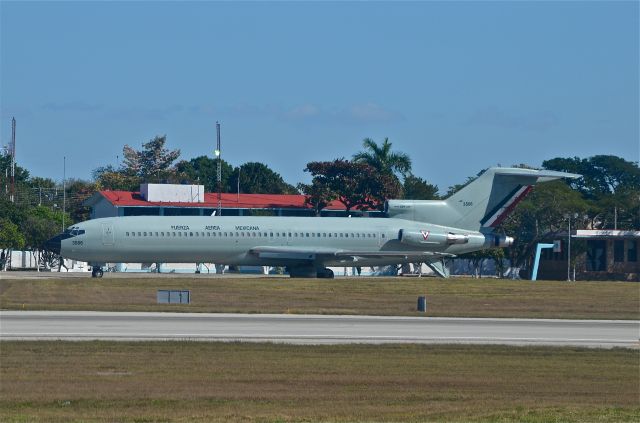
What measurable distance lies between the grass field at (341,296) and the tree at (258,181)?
3110 inches

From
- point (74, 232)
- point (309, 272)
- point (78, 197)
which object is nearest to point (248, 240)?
point (309, 272)

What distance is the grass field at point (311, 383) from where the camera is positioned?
62.4ft

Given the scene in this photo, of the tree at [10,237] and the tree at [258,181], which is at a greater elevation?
the tree at [258,181]

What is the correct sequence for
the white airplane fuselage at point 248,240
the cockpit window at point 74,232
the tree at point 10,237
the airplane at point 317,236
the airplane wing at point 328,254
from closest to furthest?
1. the cockpit window at point 74,232
2. the white airplane fuselage at point 248,240
3. the airplane at point 317,236
4. the airplane wing at point 328,254
5. the tree at point 10,237

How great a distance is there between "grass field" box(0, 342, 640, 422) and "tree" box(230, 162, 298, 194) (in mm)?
109235

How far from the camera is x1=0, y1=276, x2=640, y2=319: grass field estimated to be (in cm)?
4250

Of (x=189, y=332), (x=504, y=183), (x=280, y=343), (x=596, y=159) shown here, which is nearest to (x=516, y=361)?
(x=280, y=343)

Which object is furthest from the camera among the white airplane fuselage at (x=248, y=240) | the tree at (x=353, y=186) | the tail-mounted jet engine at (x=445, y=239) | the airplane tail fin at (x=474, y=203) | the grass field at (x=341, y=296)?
the tree at (x=353, y=186)

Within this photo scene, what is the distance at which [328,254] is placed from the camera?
63.2 m

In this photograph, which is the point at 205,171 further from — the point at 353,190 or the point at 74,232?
the point at 74,232

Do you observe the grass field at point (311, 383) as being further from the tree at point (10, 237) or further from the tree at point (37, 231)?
the tree at point (37, 231)

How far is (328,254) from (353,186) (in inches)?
1726

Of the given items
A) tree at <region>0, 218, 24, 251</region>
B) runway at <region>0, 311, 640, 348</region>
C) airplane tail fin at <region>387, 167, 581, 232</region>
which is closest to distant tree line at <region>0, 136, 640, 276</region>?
tree at <region>0, 218, 24, 251</region>

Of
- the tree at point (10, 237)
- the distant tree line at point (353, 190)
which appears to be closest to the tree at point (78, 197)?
the distant tree line at point (353, 190)
